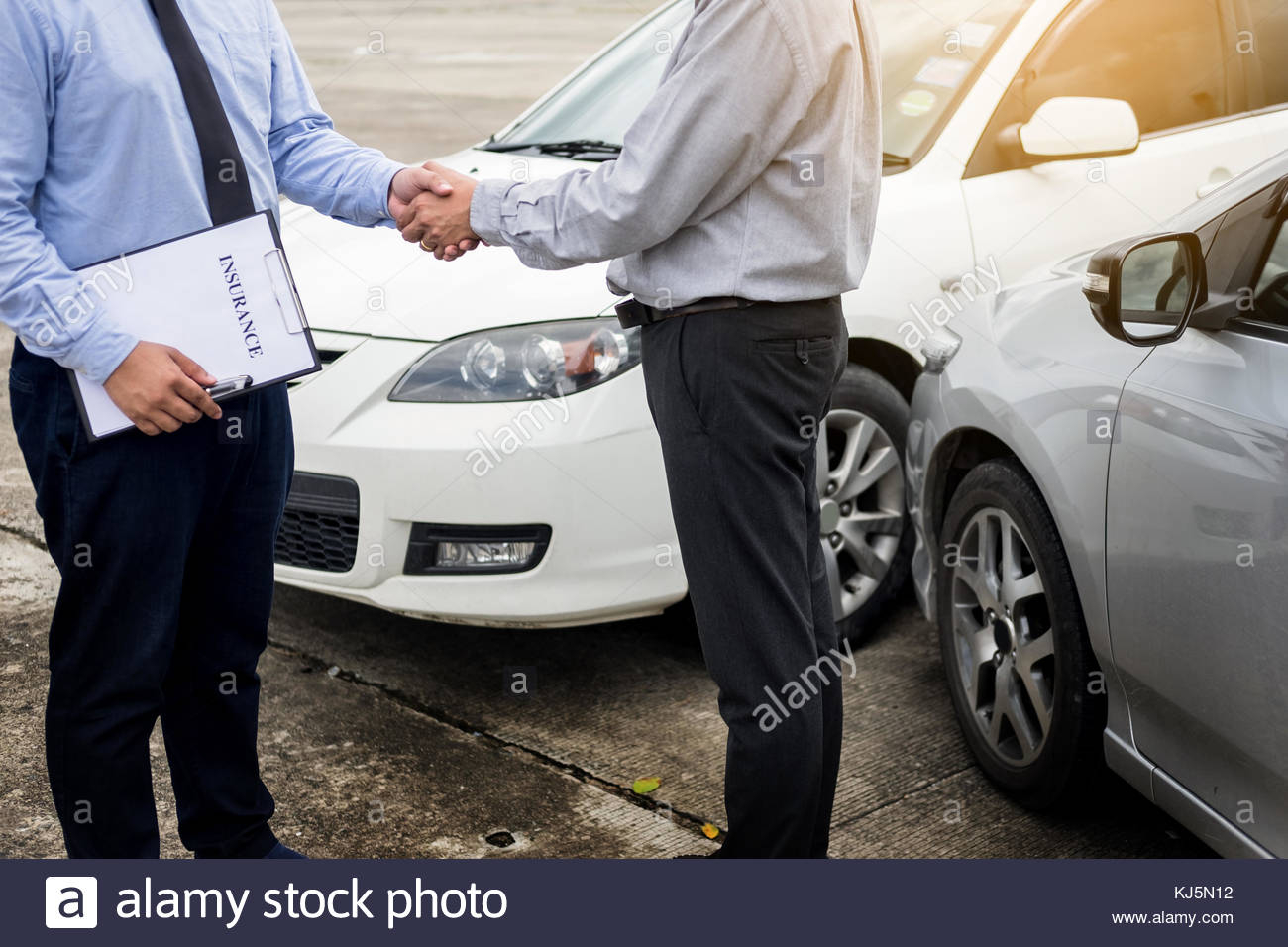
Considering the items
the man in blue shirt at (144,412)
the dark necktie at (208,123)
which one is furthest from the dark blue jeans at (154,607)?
the dark necktie at (208,123)

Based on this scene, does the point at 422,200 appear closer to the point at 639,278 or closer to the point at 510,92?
the point at 639,278

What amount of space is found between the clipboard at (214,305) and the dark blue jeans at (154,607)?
3.5 inches

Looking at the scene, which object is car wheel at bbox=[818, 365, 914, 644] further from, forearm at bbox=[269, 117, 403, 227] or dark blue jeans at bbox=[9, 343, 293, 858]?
dark blue jeans at bbox=[9, 343, 293, 858]

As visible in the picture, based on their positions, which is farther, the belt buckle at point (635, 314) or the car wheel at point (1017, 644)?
the car wheel at point (1017, 644)

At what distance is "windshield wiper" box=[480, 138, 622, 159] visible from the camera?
4.11 meters

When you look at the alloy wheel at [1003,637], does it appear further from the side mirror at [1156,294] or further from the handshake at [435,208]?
the handshake at [435,208]

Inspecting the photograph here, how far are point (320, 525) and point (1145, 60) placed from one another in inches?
109

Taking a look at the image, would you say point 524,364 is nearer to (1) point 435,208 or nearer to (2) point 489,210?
(1) point 435,208

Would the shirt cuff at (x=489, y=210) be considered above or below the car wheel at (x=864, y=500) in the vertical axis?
above

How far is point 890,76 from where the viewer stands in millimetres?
4105

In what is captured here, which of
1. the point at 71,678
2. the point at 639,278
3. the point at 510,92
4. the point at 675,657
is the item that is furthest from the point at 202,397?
the point at 510,92

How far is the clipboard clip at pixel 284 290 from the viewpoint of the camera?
229 cm

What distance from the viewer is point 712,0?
210 centimetres

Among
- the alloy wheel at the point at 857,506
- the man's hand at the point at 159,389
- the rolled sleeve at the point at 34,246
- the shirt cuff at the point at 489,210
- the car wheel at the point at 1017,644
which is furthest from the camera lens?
the alloy wheel at the point at 857,506
